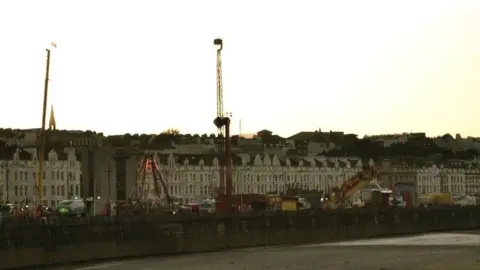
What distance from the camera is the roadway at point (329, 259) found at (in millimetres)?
61219

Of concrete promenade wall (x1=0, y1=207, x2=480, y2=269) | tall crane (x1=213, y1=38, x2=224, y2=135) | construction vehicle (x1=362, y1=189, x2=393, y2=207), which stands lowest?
concrete promenade wall (x1=0, y1=207, x2=480, y2=269)

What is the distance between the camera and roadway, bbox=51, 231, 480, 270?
201 ft

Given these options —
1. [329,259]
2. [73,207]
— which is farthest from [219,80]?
[329,259]

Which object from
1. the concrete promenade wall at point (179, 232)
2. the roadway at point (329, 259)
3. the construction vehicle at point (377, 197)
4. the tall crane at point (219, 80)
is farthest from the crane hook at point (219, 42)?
the roadway at point (329, 259)

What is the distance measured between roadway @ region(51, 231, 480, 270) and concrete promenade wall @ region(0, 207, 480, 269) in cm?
231

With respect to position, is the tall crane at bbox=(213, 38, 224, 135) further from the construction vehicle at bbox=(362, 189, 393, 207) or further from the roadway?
the roadway

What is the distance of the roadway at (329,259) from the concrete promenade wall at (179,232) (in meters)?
2.31

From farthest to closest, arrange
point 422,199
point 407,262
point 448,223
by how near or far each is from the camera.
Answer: point 422,199 → point 448,223 → point 407,262

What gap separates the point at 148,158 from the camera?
12662 cm

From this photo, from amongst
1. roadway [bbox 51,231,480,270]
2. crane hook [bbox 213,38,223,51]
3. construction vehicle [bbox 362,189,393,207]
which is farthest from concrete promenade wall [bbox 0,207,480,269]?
crane hook [bbox 213,38,223,51]

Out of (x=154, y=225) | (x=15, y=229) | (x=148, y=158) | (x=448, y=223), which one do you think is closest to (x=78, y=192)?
(x=148, y=158)

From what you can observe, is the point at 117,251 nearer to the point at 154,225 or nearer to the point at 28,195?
the point at 154,225

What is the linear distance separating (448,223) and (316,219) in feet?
102

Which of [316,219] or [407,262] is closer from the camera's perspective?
[407,262]
